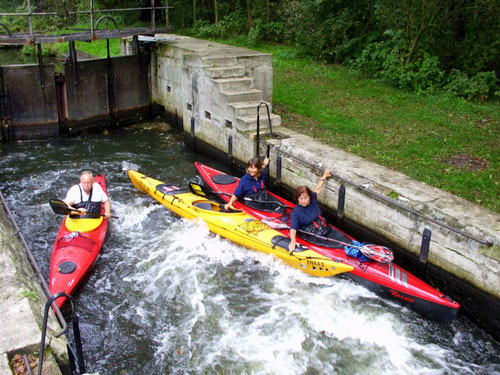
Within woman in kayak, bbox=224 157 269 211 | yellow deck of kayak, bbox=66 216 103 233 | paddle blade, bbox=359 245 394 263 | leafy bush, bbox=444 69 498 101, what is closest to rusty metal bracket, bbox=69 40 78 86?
yellow deck of kayak, bbox=66 216 103 233

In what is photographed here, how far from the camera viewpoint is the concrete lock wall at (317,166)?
6570 mm

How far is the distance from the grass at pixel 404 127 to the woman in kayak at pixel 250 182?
1.92 meters

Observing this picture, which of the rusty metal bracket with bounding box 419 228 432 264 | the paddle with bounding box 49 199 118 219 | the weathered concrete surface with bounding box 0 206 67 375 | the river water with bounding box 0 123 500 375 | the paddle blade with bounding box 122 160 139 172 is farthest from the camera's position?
the paddle blade with bounding box 122 160 139 172

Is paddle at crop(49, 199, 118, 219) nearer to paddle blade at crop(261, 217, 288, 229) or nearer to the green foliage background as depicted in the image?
paddle blade at crop(261, 217, 288, 229)

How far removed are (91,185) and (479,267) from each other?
6.15 metres

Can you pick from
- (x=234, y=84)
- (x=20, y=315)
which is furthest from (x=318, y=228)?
(x=234, y=84)

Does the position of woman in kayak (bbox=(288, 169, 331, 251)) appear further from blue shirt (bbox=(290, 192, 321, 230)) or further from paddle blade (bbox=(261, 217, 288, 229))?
paddle blade (bbox=(261, 217, 288, 229))

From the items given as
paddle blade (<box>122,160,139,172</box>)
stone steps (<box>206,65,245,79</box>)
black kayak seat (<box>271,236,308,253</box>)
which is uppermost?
stone steps (<box>206,65,245,79</box>)

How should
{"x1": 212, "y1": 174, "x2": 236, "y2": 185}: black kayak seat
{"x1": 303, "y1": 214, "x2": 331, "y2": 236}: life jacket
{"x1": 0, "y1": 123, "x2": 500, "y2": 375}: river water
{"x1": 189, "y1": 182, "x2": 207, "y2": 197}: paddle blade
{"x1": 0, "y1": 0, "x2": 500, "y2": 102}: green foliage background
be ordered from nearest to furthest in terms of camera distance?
1. {"x1": 0, "y1": 123, "x2": 500, "y2": 375}: river water
2. {"x1": 303, "y1": 214, "x2": 331, "y2": 236}: life jacket
3. {"x1": 189, "y1": 182, "x2": 207, "y2": 197}: paddle blade
4. {"x1": 212, "y1": 174, "x2": 236, "y2": 185}: black kayak seat
5. {"x1": 0, "y1": 0, "x2": 500, "y2": 102}: green foliage background

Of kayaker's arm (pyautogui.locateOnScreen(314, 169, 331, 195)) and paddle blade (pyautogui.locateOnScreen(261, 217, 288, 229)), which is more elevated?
kayaker's arm (pyautogui.locateOnScreen(314, 169, 331, 195))

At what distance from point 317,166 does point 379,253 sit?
2.24 metres

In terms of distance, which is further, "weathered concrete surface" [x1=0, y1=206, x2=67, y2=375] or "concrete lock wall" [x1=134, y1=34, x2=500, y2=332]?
"concrete lock wall" [x1=134, y1=34, x2=500, y2=332]

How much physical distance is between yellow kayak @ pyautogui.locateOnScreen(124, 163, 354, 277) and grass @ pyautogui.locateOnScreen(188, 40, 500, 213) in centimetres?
243

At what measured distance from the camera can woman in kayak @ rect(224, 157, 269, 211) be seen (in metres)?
8.84
